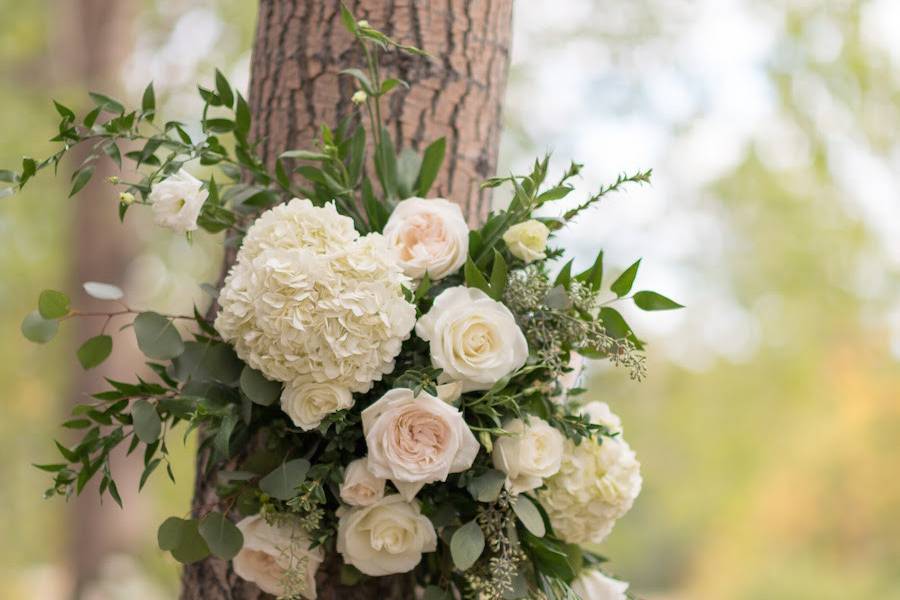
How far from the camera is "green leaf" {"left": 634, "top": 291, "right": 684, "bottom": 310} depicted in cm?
134

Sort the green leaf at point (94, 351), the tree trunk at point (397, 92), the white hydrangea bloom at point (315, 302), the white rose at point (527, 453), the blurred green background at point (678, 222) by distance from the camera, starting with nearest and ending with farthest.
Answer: the white hydrangea bloom at point (315, 302) → the white rose at point (527, 453) → the green leaf at point (94, 351) → the tree trunk at point (397, 92) → the blurred green background at point (678, 222)

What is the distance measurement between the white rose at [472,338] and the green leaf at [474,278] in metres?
0.04

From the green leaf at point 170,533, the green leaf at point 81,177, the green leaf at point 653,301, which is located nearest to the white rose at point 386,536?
the green leaf at point 170,533

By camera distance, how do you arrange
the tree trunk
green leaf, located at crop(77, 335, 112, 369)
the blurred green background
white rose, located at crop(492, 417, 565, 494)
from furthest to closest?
1. the blurred green background
2. the tree trunk
3. green leaf, located at crop(77, 335, 112, 369)
4. white rose, located at crop(492, 417, 565, 494)

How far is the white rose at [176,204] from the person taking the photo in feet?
4.26

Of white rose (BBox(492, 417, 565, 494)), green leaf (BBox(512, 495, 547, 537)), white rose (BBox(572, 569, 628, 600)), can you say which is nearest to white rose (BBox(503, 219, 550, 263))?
white rose (BBox(492, 417, 565, 494))

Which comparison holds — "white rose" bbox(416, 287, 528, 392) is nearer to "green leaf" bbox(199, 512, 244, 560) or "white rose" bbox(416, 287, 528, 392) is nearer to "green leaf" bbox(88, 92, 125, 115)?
"green leaf" bbox(199, 512, 244, 560)

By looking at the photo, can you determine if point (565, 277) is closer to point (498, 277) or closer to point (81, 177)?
point (498, 277)

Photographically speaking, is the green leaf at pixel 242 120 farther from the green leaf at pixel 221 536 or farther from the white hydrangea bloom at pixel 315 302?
the green leaf at pixel 221 536

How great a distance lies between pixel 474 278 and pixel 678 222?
21.6 ft

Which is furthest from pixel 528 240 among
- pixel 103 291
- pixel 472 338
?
pixel 103 291

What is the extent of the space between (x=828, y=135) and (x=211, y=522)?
4.94 metres

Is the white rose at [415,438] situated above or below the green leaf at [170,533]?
above

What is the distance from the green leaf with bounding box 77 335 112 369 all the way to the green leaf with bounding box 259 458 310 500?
35cm
